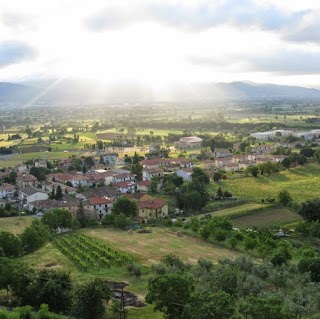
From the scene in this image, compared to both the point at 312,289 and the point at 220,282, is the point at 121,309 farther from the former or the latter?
the point at 312,289

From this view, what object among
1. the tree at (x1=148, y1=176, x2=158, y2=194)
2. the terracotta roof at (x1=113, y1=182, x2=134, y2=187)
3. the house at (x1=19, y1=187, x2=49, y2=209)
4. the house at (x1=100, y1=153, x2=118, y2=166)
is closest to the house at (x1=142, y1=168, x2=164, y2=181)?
the terracotta roof at (x1=113, y1=182, x2=134, y2=187)

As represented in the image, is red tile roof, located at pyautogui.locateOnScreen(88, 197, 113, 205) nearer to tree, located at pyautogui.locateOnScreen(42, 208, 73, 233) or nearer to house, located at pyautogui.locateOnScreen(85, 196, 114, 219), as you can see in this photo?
house, located at pyautogui.locateOnScreen(85, 196, 114, 219)

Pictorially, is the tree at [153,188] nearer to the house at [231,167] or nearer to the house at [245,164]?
the house at [231,167]

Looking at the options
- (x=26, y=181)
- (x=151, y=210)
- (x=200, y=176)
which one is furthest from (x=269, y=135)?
(x=151, y=210)

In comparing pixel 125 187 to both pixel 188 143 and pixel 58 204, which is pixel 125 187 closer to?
pixel 58 204

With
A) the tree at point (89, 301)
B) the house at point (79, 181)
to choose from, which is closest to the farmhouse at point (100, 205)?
the house at point (79, 181)

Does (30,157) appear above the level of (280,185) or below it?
above
